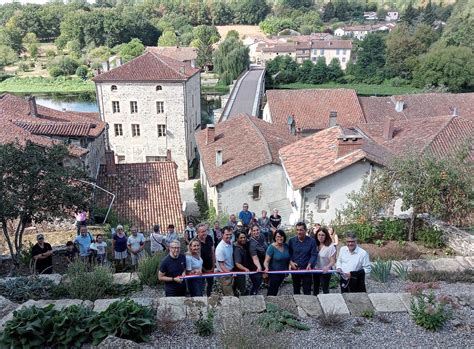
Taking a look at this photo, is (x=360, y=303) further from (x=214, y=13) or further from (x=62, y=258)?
(x=214, y=13)

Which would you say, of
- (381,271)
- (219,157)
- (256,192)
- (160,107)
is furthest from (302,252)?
(160,107)

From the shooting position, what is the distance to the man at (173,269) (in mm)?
7637

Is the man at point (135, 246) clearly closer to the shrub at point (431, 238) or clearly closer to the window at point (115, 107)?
the shrub at point (431, 238)

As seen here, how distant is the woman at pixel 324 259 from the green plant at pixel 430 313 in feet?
5.36

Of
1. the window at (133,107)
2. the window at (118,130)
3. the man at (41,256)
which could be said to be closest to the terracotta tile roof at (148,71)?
the window at (133,107)

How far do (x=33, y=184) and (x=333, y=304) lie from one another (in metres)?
7.65

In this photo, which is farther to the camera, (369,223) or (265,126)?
(265,126)

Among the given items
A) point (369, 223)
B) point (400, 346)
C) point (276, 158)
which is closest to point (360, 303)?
point (400, 346)

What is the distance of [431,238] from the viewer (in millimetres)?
13039

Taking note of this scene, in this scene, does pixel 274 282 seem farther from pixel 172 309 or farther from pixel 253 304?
pixel 172 309

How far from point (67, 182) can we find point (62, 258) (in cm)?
211

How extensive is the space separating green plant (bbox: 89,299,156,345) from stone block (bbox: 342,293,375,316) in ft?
10.5

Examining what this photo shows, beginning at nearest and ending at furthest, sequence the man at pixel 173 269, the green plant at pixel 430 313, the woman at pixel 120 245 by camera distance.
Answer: the green plant at pixel 430 313
the man at pixel 173 269
the woman at pixel 120 245

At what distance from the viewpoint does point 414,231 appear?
13578 mm
